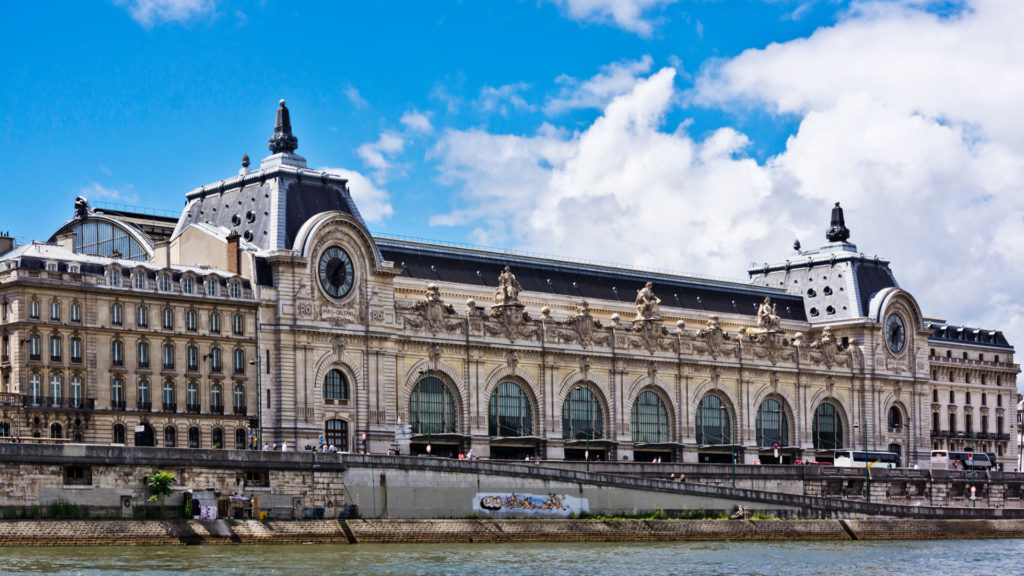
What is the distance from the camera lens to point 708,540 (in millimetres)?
111312

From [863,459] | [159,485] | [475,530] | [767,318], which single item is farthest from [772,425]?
[159,485]

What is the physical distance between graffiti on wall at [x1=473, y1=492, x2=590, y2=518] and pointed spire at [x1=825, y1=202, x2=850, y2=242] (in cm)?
7736

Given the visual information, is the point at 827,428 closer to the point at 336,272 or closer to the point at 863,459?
the point at 863,459

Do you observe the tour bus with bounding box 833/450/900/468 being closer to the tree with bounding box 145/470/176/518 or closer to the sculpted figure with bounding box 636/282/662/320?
the sculpted figure with bounding box 636/282/662/320

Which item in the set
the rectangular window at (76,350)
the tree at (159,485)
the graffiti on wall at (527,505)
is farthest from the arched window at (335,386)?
the tree at (159,485)

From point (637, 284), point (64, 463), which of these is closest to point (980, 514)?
point (637, 284)

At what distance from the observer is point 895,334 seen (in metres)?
173

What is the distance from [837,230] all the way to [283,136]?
6984 centimetres

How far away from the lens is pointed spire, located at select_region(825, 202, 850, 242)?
181 metres

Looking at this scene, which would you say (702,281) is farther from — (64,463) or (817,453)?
(64,463)

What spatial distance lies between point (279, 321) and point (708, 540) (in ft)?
110

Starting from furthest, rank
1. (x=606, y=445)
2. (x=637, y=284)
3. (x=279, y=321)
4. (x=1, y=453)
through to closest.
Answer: (x=637, y=284) → (x=606, y=445) → (x=279, y=321) → (x=1, y=453)

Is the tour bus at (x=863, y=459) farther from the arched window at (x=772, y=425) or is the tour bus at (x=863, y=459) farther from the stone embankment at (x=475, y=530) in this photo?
the stone embankment at (x=475, y=530)

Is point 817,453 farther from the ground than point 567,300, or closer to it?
closer to it
